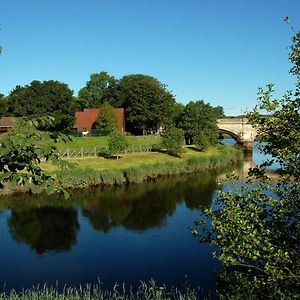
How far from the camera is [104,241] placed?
91.7 ft

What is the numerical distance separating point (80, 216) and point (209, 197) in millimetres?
14642

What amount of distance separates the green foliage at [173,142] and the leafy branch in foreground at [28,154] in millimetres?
59206

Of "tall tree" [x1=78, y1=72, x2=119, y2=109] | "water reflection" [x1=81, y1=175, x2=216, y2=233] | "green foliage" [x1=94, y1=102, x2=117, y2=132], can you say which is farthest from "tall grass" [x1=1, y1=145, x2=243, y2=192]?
"tall tree" [x1=78, y1=72, x2=119, y2=109]

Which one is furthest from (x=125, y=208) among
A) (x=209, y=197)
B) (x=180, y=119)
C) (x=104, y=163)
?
(x=180, y=119)

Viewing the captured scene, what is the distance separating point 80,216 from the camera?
112ft

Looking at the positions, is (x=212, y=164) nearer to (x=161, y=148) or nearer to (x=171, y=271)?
(x=161, y=148)

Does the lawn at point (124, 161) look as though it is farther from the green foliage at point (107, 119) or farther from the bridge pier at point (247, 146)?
the bridge pier at point (247, 146)

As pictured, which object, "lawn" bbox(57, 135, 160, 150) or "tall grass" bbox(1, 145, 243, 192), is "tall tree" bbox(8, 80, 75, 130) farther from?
"tall grass" bbox(1, 145, 243, 192)

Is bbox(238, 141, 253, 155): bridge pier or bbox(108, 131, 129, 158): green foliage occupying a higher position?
bbox(108, 131, 129, 158): green foliage

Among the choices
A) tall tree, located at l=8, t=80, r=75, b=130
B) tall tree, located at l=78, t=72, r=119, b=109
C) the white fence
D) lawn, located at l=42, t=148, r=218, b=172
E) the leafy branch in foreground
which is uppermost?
tall tree, located at l=78, t=72, r=119, b=109

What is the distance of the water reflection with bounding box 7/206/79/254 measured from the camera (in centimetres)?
2724

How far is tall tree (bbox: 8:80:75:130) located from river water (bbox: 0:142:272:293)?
3813 cm

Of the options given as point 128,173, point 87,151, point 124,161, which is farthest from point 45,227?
point 87,151

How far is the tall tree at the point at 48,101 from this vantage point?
78625 mm
